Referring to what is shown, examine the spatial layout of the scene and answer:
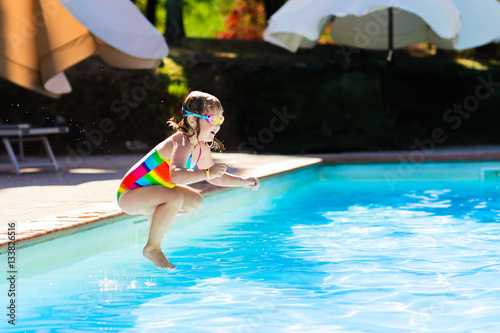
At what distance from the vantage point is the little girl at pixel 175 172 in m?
4.16

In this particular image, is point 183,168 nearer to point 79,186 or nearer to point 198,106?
point 198,106

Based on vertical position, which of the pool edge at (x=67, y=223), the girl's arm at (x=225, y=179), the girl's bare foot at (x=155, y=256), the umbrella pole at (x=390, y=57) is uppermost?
the girl's arm at (x=225, y=179)

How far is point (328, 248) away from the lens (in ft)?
20.1

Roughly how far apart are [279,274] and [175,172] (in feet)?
4.95

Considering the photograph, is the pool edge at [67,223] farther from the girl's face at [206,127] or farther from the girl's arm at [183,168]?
the girl's face at [206,127]

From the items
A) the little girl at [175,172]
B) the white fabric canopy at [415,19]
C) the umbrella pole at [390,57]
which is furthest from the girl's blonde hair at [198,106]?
the umbrella pole at [390,57]

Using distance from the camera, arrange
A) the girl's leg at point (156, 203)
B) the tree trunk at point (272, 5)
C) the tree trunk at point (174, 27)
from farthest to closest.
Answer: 1. the tree trunk at point (272, 5)
2. the tree trunk at point (174, 27)
3. the girl's leg at point (156, 203)

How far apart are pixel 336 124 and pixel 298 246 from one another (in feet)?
29.0

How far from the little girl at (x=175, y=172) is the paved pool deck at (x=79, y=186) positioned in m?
0.82

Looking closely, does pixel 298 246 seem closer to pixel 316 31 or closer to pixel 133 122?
pixel 316 31

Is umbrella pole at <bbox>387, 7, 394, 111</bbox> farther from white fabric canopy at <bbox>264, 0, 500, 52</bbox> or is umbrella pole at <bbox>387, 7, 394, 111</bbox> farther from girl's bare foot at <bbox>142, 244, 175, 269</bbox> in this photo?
girl's bare foot at <bbox>142, 244, 175, 269</bbox>

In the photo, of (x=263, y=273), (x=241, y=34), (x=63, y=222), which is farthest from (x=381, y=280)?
(x=241, y=34)

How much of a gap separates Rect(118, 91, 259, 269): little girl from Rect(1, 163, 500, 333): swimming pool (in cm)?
55

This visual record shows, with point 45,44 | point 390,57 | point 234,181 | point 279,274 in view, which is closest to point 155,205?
point 234,181
